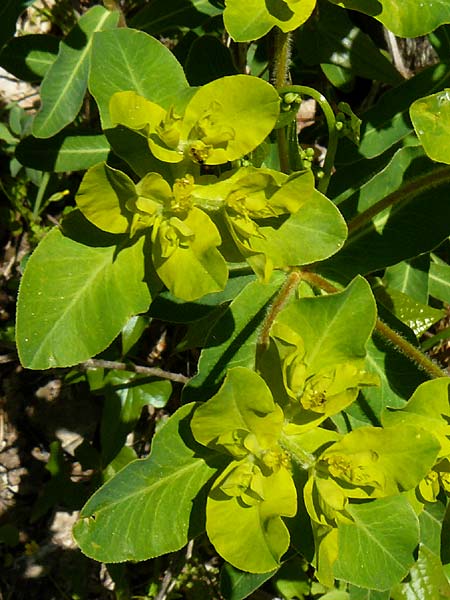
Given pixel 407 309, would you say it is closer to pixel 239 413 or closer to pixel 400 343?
pixel 400 343

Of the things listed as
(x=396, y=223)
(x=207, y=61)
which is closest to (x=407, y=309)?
(x=396, y=223)

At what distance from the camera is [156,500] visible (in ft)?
5.62

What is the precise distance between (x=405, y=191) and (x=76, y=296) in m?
0.91

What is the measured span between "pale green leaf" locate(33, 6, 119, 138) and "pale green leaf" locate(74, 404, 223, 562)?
929 millimetres

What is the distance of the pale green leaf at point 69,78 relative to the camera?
82.5 inches

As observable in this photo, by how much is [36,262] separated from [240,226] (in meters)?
0.48

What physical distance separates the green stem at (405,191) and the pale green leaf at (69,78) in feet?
2.89

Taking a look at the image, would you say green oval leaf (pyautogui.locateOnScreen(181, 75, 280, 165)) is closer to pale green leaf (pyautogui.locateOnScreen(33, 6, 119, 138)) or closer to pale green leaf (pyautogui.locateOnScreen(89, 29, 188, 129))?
pale green leaf (pyautogui.locateOnScreen(89, 29, 188, 129))

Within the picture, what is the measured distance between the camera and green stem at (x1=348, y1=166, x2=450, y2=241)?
194 centimetres

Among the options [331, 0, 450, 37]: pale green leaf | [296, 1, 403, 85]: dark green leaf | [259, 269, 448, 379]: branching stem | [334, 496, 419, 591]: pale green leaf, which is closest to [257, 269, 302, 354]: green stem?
[259, 269, 448, 379]: branching stem

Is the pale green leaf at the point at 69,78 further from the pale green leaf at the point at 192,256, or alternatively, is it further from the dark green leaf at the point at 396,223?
the dark green leaf at the point at 396,223

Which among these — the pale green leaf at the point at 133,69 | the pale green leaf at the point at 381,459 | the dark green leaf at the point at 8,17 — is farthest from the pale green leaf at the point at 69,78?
the pale green leaf at the point at 381,459

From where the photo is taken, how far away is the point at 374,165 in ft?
8.04

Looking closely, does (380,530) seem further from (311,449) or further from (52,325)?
(52,325)
